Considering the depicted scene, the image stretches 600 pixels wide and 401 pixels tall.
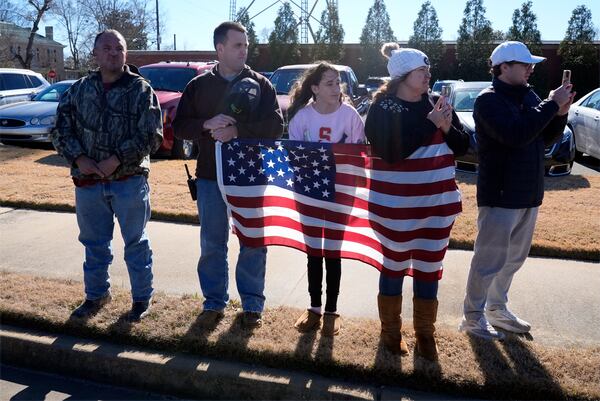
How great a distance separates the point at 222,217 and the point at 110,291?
1.22 meters

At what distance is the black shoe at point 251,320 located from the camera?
3990mm

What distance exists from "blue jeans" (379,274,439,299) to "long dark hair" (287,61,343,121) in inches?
50.9

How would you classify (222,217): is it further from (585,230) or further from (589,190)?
(589,190)

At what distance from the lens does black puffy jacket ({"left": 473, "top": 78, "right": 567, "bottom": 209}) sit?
3607 mm

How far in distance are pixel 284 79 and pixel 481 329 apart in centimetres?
1041

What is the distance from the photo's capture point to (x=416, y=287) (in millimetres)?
3676

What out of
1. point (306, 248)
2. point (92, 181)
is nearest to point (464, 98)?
point (306, 248)

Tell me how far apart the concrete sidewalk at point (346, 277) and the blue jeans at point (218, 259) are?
0.53 m

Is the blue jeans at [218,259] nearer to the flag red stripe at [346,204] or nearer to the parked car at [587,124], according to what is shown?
the flag red stripe at [346,204]

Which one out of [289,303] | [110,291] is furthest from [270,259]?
[110,291]

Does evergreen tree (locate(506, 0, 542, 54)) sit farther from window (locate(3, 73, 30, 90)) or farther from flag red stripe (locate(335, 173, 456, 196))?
flag red stripe (locate(335, 173, 456, 196))

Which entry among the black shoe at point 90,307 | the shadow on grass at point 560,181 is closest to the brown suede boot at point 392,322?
the black shoe at point 90,307

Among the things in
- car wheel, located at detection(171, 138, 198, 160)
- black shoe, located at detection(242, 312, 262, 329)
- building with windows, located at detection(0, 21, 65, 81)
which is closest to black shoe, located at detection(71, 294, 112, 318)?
black shoe, located at detection(242, 312, 262, 329)

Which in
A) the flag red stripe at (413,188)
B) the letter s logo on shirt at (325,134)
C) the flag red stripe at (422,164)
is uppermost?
the letter s logo on shirt at (325,134)
